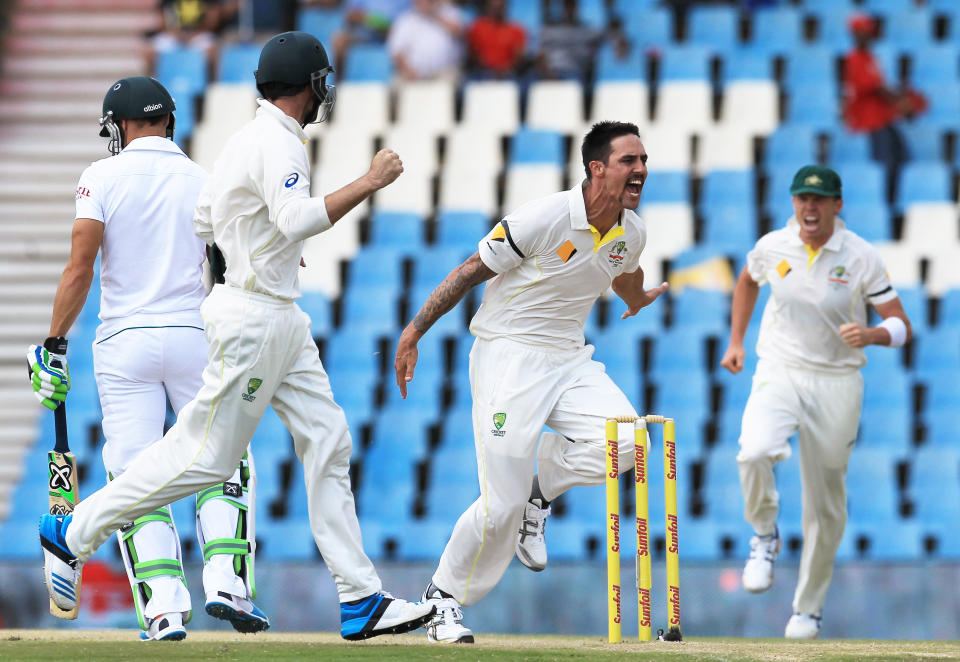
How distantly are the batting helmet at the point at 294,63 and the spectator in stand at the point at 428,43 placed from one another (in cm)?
775

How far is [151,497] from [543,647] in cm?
152

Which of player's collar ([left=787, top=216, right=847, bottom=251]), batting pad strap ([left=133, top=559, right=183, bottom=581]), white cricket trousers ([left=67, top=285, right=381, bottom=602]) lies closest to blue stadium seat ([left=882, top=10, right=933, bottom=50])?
player's collar ([left=787, top=216, right=847, bottom=251])

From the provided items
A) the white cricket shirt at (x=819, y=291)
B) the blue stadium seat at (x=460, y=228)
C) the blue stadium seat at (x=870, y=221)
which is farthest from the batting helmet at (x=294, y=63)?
the blue stadium seat at (x=870, y=221)

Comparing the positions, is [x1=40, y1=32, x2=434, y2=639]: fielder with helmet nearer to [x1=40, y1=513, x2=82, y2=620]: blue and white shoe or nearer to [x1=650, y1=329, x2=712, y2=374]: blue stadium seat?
[x1=40, y1=513, x2=82, y2=620]: blue and white shoe

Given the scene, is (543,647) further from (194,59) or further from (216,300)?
(194,59)

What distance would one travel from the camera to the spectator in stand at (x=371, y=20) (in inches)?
541

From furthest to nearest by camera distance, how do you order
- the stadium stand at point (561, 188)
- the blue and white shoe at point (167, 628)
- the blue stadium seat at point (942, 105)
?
the blue stadium seat at point (942, 105) < the stadium stand at point (561, 188) < the blue and white shoe at point (167, 628)

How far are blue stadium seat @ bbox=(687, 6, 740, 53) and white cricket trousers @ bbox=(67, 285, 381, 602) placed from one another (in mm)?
8718

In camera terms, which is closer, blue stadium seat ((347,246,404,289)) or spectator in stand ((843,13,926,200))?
blue stadium seat ((347,246,404,289))

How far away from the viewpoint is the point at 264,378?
210 inches

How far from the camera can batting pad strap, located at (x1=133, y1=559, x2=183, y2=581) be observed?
575 cm

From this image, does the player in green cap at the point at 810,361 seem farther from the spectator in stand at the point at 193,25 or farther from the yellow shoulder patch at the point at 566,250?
the spectator in stand at the point at 193,25

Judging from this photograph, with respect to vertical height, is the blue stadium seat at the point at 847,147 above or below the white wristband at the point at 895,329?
above

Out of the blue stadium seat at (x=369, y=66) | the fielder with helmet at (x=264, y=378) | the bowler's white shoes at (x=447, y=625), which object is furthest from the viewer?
the blue stadium seat at (x=369, y=66)
